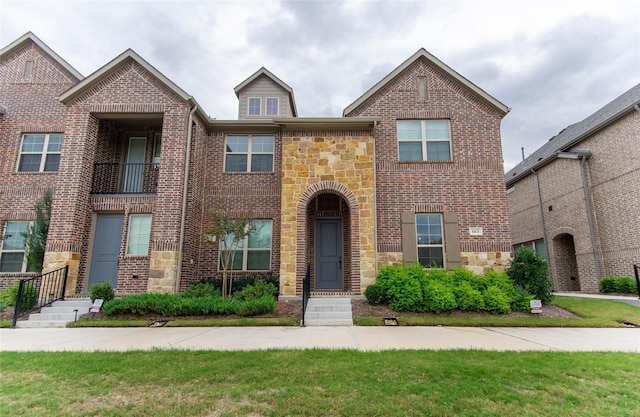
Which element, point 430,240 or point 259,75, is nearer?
point 430,240

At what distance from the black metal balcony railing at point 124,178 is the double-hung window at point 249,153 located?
2.55m

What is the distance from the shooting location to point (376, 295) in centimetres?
899

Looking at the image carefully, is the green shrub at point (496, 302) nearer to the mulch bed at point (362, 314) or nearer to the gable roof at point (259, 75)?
the mulch bed at point (362, 314)

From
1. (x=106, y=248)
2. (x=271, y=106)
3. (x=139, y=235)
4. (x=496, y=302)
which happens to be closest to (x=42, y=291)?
(x=106, y=248)

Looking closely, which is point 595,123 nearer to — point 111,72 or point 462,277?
point 462,277

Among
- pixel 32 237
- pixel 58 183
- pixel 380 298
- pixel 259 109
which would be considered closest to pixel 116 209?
pixel 58 183

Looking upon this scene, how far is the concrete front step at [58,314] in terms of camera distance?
8.02m

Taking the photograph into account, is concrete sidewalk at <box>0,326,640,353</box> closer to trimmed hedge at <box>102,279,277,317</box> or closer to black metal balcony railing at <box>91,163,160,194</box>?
trimmed hedge at <box>102,279,277,317</box>

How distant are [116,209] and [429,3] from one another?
1117 cm

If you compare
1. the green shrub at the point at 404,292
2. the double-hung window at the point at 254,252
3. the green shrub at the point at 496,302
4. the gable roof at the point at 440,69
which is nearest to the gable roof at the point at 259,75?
the gable roof at the point at 440,69

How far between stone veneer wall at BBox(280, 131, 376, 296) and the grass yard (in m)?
5.09

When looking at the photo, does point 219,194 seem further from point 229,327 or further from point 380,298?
point 380,298

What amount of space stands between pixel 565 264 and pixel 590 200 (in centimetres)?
360

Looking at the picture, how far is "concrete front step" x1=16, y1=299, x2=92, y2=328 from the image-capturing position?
8.02 meters
